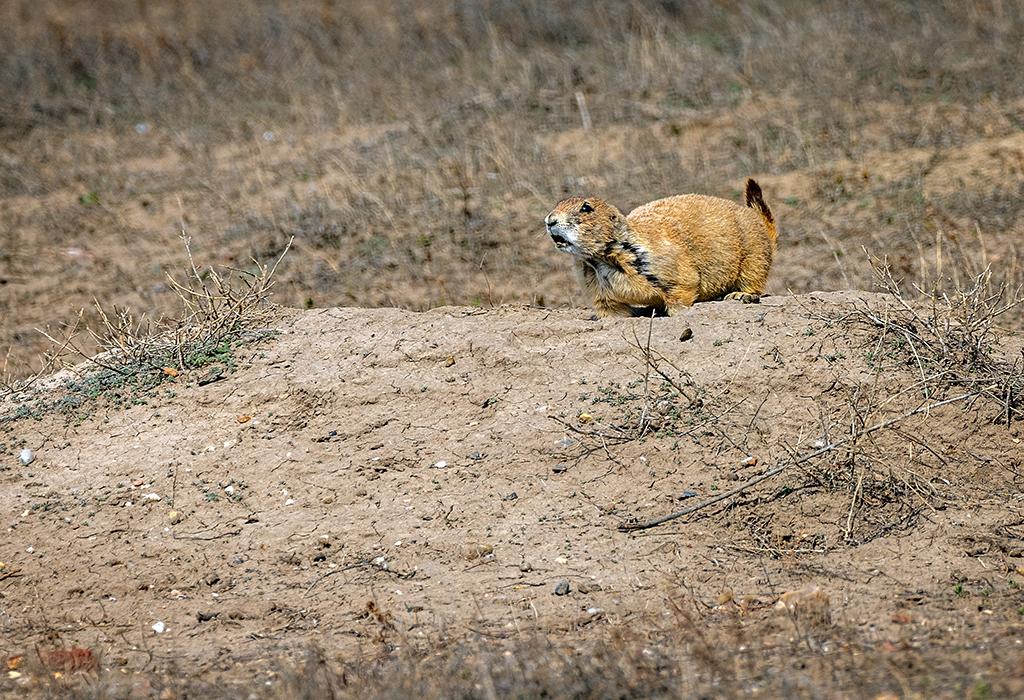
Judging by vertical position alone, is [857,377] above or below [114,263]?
above

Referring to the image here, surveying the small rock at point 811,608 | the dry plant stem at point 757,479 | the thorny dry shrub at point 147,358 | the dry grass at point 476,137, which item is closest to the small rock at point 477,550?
the dry plant stem at point 757,479

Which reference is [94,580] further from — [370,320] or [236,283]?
[236,283]

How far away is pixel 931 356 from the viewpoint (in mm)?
6410

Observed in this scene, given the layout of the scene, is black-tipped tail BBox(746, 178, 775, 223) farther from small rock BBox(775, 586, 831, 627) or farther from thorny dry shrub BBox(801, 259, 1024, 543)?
small rock BBox(775, 586, 831, 627)

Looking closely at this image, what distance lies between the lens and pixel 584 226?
675 centimetres

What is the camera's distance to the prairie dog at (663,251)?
22.4ft

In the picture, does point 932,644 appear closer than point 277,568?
Yes

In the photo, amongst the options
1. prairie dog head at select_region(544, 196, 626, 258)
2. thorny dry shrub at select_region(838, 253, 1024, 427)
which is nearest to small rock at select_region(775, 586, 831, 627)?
thorny dry shrub at select_region(838, 253, 1024, 427)

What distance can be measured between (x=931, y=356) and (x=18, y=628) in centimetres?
464

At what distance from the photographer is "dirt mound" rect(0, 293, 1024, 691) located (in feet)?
17.3

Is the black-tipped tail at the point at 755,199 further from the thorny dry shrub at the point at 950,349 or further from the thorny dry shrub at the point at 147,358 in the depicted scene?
the thorny dry shrub at the point at 147,358

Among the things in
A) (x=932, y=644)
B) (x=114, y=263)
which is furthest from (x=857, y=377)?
(x=114, y=263)

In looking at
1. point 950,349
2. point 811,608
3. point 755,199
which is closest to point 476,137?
point 755,199

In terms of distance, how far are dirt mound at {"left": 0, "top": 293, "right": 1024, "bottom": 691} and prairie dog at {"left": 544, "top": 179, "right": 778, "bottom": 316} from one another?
0.26m
